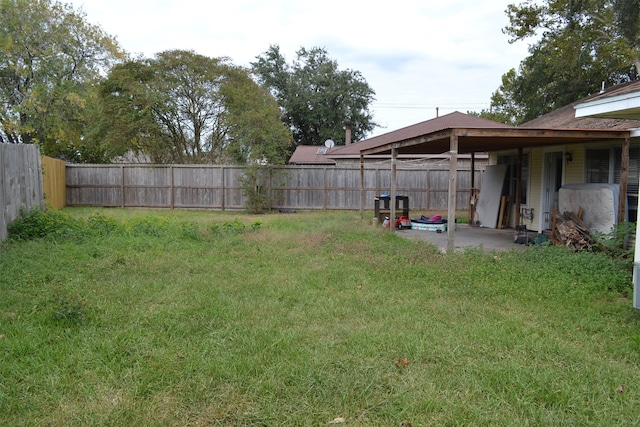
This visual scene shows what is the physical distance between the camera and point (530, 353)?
11.8ft

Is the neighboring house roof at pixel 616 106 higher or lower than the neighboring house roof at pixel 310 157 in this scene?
lower

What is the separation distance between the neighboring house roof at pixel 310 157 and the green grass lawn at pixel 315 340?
18132 mm

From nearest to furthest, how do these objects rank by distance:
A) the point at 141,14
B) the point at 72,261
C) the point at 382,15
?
the point at 72,261
the point at 141,14
the point at 382,15

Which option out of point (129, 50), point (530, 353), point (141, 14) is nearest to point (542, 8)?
point (141, 14)

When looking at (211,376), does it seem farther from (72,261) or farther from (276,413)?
(72,261)

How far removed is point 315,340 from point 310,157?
2278 centimetres

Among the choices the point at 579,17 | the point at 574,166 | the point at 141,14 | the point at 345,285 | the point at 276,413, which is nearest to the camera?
the point at 276,413

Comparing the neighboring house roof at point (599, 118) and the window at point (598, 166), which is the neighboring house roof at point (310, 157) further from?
the window at point (598, 166)

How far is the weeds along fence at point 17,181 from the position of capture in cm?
789

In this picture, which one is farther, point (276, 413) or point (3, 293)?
point (3, 293)

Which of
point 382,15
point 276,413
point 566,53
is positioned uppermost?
point 382,15

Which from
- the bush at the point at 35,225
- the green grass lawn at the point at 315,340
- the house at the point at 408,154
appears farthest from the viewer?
the house at the point at 408,154

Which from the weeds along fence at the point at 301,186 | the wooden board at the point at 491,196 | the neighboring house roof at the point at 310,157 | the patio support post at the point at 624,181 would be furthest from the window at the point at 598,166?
the neighboring house roof at the point at 310,157

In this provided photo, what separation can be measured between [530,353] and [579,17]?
642 inches
